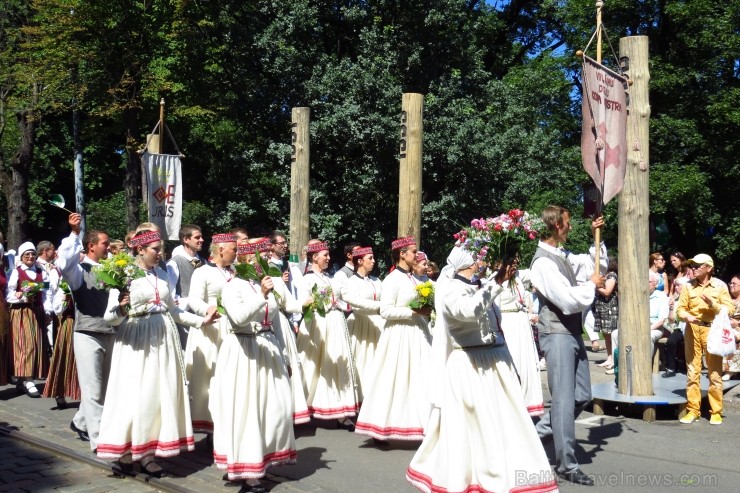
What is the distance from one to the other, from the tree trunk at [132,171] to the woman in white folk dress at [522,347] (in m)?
16.3

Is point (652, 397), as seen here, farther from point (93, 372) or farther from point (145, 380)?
point (93, 372)

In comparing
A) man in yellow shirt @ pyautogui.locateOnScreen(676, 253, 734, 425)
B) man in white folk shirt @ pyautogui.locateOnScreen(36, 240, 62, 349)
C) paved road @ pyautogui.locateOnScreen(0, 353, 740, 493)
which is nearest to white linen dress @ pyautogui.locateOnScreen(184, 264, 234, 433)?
paved road @ pyautogui.locateOnScreen(0, 353, 740, 493)

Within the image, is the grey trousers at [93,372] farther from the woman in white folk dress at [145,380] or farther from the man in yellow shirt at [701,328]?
the man in yellow shirt at [701,328]

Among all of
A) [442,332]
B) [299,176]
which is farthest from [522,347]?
[299,176]

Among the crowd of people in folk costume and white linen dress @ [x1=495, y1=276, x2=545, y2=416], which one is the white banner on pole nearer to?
the crowd of people in folk costume

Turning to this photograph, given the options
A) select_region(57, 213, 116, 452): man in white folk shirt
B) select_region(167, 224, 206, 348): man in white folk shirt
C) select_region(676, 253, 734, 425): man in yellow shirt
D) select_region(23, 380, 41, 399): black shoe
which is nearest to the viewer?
select_region(57, 213, 116, 452): man in white folk shirt

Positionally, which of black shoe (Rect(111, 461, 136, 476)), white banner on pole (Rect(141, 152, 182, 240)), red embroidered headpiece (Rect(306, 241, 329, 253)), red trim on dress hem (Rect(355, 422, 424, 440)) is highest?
white banner on pole (Rect(141, 152, 182, 240))

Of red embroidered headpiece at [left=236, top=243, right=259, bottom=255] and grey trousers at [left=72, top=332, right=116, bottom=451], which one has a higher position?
red embroidered headpiece at [left=236, top=243, right=259, bottom=255]

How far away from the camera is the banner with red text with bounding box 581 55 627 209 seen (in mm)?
8078

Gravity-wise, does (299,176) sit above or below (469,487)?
→ above

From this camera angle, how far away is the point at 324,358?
30.8 ft

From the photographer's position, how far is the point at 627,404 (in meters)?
10.1

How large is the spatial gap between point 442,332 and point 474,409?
0.62 meters

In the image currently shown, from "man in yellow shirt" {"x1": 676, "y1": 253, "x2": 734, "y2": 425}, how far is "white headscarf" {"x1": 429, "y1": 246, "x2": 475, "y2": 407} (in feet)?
15.2
